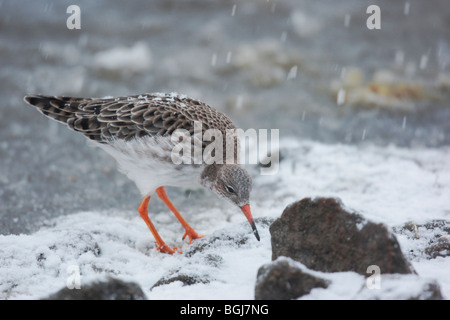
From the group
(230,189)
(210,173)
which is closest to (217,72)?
(210,173)

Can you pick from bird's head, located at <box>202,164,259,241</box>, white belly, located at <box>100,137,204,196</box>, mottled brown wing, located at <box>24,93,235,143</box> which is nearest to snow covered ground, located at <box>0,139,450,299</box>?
bird's head, located at <box>202,164,259,241</box>

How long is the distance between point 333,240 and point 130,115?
108 inches

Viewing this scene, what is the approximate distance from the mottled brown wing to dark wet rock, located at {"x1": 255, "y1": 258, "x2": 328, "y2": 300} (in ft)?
7.09

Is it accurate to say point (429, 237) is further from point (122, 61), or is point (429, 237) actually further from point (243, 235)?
point (122, 61)

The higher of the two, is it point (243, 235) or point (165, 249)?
point (243, 235)

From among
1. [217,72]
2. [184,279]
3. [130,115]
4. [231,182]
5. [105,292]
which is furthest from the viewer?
[217,72]

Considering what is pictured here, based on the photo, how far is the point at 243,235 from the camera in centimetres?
483

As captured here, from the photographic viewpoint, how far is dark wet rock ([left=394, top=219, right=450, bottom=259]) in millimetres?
4180

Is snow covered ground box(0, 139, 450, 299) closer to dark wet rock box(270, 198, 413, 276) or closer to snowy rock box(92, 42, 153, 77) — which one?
dark wet rock box(270, 198, 413, 276)

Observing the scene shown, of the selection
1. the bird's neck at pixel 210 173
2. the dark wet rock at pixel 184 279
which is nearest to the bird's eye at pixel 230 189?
the bird's neck at pixel 210 173

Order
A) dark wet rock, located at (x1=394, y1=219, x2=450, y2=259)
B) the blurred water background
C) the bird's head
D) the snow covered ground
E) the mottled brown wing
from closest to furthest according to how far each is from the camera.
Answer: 1. the snow covered ground
2. dark wet rock, located at (x1=394, y1=219, x2=450, y2=259)
3. the bird's head
4. the mottled brown wing
5. the blurred water background

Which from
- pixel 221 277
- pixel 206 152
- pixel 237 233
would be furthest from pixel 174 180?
pixel 221 277

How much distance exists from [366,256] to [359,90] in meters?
6.32

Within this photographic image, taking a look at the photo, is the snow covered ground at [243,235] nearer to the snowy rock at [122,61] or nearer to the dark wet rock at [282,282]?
the dark wet rock at [282,282]
